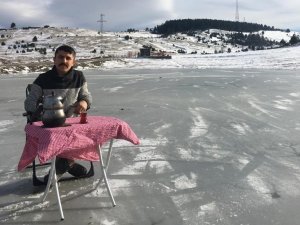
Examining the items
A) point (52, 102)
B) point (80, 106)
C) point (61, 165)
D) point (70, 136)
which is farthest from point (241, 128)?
point (70, 136)

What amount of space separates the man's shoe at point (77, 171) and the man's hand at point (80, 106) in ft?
2.70

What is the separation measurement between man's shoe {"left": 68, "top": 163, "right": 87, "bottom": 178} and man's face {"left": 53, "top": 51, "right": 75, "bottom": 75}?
4.12 ft

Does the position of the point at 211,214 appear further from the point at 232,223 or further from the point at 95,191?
the point at 95,191

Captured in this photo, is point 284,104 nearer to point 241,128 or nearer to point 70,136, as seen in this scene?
point 241,128

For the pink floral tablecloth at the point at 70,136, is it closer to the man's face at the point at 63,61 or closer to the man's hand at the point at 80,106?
the man's hand at the point at 80,106

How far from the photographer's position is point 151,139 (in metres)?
8.61

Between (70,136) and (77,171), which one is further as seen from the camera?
(77,171)

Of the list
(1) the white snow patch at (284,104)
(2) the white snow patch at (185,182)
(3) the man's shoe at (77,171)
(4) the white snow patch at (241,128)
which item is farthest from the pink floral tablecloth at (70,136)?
(1) the white snow patch at (284,104)

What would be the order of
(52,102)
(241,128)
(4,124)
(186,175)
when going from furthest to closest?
(4,124)
(241,128)
(186,175)
(52,102)

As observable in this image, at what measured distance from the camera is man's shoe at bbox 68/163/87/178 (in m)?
5.98

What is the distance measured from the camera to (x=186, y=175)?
6.29 metres

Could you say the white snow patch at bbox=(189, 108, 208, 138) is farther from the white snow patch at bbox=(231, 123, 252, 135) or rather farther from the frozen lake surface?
the white snow patch at bbox=(231, 123, 252, 135)

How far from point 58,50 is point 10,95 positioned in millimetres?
11892

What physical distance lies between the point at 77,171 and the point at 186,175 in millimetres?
1440
